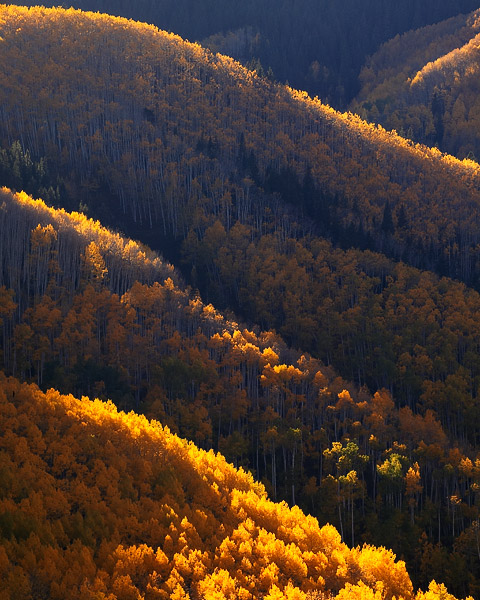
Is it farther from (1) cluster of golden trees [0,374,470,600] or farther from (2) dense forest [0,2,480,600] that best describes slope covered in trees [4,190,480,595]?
(1) cluster of golden trees [0,374,470,600]

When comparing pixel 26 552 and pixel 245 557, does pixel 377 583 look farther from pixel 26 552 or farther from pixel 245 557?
pixel 26 552

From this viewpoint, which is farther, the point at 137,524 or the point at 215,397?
the point at 215,397

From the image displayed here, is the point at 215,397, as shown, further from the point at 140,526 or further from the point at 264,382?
the point at 140,526

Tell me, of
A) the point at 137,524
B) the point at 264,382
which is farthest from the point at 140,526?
the point at 264,382

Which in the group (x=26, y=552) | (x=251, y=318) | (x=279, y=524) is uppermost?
(x=26, y=552)

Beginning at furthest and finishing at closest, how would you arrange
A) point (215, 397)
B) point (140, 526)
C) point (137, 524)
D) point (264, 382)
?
point (264, 382)
point (215, 397)
point (140, 526)
point (137, 524)

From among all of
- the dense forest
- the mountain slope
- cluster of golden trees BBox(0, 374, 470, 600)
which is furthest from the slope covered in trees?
the mountain slope

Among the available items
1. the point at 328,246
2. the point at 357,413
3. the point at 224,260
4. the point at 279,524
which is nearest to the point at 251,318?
the point at 224,260
